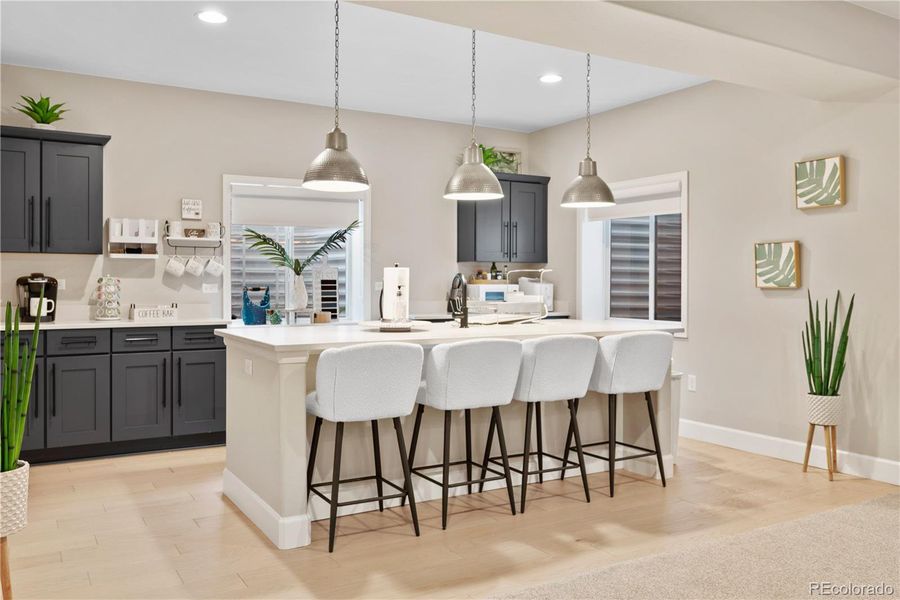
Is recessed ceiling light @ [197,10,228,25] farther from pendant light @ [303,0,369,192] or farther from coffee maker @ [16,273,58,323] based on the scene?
coffee maker @ [16,273,58,323]

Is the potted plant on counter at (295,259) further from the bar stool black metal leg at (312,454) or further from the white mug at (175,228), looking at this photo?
the bar stool black metal leg at (312,454)

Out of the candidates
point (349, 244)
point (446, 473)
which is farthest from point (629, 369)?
point (349, 244)

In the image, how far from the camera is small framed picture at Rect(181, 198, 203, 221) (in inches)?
224

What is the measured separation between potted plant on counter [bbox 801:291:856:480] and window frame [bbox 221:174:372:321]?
3.66m

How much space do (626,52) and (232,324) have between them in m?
3.67

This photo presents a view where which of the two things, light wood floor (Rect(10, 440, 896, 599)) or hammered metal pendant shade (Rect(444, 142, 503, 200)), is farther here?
hammered metal pendant shade (Rect(444, 142, 503, 200))

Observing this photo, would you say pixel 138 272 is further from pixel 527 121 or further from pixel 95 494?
pixel 527 121

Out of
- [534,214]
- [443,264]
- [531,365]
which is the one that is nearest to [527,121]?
[534,214]

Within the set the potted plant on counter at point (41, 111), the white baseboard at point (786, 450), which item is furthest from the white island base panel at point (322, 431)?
the potted plant on counter at point (41, 111)

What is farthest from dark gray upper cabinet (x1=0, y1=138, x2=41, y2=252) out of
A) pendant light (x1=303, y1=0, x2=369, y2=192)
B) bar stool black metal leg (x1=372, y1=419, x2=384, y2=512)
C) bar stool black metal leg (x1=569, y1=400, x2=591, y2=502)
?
bar stool black metal leg (x1=569, y1=400, x2=591, y2=502)

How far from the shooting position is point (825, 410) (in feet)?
14.4

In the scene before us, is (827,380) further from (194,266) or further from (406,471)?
(194,266)

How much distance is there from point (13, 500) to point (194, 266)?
3.69 m

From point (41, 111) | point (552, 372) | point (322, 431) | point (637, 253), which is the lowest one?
point (322, 431)
